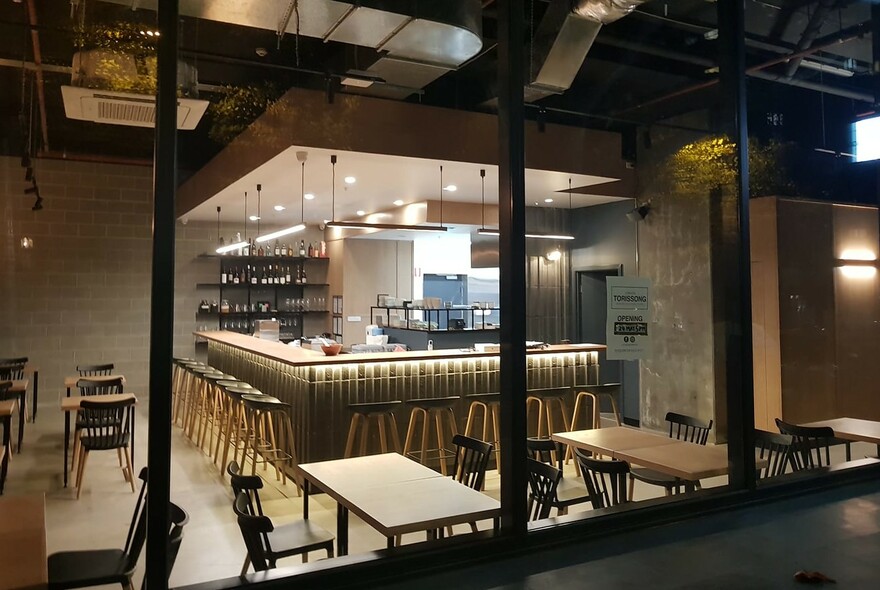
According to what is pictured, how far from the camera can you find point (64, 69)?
5.20 metres

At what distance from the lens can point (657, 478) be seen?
3.89 m

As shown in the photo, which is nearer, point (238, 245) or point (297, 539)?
point (297, 539)

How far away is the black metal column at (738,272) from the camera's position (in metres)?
2.99

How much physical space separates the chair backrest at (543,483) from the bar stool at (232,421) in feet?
9.31

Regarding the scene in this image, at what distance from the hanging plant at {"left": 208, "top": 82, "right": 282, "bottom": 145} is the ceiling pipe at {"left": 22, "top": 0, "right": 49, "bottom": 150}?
1.33m

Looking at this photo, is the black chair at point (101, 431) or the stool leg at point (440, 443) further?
the stool leg at point (440, 443)

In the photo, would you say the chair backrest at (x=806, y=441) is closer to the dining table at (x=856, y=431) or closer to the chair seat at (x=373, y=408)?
the dining table at (x=856, y=431)

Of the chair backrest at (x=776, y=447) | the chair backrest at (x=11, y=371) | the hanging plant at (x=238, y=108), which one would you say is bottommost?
the chair backrest at (x=776, y=447)

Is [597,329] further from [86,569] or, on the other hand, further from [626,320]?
[86,569]

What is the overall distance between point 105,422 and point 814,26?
6.29 m

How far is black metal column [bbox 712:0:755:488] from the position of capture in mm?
2988

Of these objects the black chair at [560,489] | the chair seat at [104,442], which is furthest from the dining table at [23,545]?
the chair seat at [104,442]

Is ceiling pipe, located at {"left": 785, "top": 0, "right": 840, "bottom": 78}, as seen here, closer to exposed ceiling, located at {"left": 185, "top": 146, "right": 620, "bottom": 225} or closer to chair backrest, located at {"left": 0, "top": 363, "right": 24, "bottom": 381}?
exposed ceiling, located at {"left": 185, "top": 146, "right": 620, "bottom": 225}

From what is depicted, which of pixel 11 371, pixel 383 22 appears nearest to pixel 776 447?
pixel 383 22
